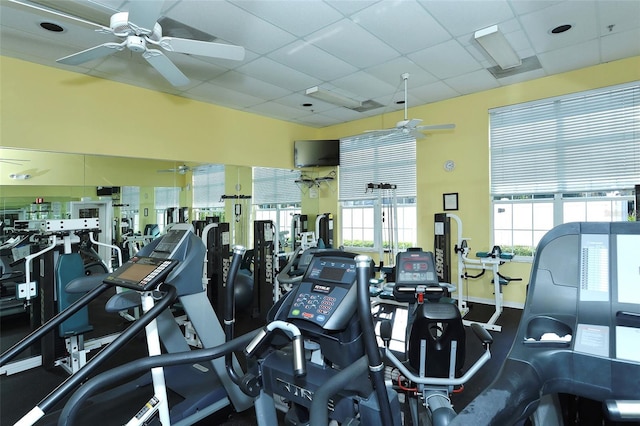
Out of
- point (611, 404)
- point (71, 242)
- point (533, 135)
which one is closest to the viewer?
point (611, 404)

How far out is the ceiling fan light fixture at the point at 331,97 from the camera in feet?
16.6

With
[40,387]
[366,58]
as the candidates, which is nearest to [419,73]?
[366,58]

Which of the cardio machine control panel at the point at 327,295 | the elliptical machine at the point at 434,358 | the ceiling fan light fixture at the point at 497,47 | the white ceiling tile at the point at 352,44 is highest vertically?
the white ceiling tile at the point at 352,44

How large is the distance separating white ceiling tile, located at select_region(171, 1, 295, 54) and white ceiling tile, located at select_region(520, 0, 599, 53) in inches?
98.7

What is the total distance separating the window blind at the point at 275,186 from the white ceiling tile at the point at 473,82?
3.49 m

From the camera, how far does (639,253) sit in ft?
3.67


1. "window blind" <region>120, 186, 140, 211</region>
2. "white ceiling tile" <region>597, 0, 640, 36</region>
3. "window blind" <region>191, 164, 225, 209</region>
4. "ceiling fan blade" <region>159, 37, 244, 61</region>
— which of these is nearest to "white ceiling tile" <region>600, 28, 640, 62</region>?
"white ceiling tile" <region>597, 0, 640, 36</region>

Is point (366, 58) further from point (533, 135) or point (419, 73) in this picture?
point (533, 135)

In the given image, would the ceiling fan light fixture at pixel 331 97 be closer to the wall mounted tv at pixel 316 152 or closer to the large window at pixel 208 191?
the wall mounted tv at pixel 316 152

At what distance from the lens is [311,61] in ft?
14.0

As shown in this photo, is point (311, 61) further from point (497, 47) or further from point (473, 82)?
point (473, 82)

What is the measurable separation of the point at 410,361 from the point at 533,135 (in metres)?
4.39

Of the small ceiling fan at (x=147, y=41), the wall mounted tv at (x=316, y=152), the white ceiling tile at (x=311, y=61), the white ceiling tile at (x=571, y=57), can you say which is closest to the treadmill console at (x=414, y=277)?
the small ceiling fan at (x=147, y=41)

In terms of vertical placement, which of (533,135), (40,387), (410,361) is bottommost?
(40,387)
